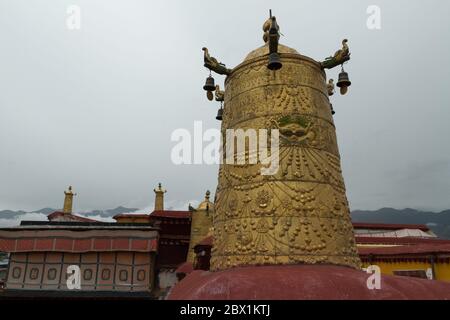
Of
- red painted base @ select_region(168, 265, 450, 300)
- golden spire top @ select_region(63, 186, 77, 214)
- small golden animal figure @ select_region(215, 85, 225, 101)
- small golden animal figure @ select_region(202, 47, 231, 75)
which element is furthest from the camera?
golden spire top @ select_region(63, 186, 77, 214)

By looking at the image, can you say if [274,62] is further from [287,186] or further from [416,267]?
[416,267]

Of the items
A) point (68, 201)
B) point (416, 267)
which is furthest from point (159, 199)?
point (416, 267)

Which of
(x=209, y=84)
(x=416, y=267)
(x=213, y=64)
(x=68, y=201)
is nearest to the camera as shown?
(x=213, y=64)

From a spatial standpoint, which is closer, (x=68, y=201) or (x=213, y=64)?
(x=213, y=64)

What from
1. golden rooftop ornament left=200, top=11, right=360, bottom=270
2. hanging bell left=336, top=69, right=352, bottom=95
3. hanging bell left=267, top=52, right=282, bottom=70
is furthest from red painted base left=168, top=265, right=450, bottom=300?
hanging bell left=336, top=69, right=352, bottom=95

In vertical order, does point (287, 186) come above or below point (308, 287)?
above

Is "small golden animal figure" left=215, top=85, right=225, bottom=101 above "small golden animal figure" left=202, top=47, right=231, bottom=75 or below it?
below

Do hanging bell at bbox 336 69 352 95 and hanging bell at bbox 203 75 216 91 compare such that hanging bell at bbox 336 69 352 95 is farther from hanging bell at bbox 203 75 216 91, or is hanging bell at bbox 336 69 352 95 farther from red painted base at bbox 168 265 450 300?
red painted base at bbox 168 265 450 300

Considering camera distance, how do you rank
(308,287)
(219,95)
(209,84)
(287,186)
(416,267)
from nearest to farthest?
(308,287) → (287,186) → (209,84) → (219,95) → (416,267)

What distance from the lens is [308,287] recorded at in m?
3.81

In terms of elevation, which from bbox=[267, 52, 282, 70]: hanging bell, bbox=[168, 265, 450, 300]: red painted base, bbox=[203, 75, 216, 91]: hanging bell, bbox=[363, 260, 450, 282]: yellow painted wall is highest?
bbox=[203, 75, 216, 91]: hanging bell

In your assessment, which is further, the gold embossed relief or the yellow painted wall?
the yellow painted wall

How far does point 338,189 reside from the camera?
5.23m

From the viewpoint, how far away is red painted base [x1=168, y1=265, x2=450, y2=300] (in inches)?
147
